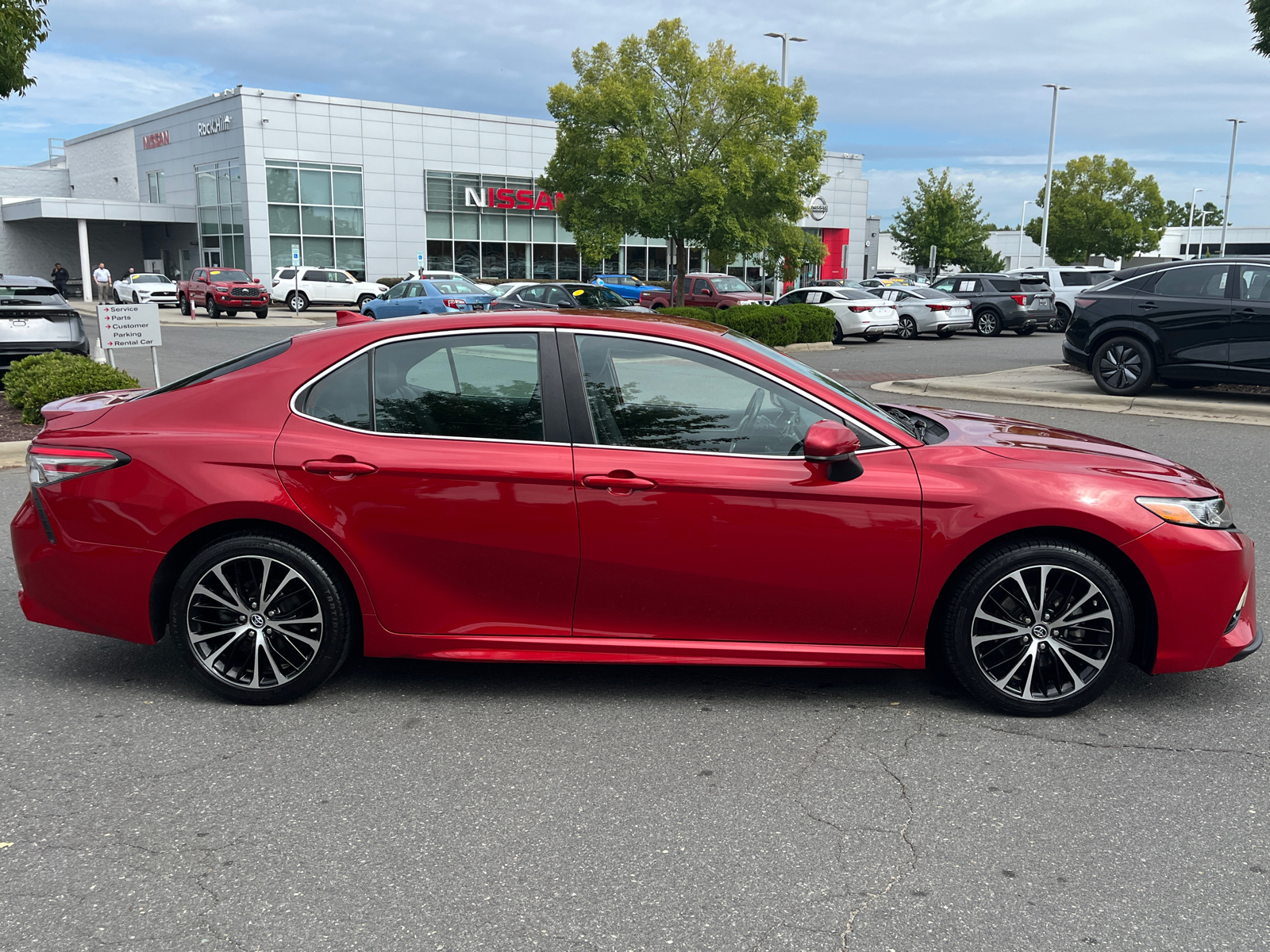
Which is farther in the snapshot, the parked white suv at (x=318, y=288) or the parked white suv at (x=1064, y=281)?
the parked white suv at (x=318, y=288)

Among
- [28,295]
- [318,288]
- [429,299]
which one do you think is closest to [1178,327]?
[28,295]

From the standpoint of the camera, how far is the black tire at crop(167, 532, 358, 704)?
4164 mm

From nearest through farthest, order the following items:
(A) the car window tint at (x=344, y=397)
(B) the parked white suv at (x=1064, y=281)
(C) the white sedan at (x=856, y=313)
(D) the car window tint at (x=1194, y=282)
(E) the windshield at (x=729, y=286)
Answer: (A) the car window tint at (x=344, y=397), (D) the car window tint at (x=1194, y=282), (C) the white sedan at (x=856, y=313), (E) the windshield at (x=729, y=286), (B) the parked white suv at (x=1064, y=281)

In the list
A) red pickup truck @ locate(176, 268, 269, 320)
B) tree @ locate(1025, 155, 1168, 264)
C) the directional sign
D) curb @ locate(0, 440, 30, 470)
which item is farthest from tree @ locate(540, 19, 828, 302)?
tree @ locate(1025, 155, 1168, 264)

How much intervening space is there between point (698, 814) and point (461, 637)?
1.30 meters

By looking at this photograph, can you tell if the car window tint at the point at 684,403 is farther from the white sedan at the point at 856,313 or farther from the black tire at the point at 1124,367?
the white sedan at the point at 856,313

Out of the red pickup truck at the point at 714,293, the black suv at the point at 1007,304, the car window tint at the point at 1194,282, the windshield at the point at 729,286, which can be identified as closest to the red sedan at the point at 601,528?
the car window tint at the point at 1194,282

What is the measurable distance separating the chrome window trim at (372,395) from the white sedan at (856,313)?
2359 cm

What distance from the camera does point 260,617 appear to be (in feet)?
13.9

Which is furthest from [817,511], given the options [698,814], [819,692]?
[698,814]

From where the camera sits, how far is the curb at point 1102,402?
1278 cm

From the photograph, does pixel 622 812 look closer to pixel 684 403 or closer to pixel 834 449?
pixel 834 449

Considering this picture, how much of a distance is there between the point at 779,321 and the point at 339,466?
2154cm

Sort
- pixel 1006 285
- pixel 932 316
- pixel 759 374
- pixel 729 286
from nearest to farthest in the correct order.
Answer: pixel 759 374, pixel 932 316, pixel 1006 285, pixel 729 286
